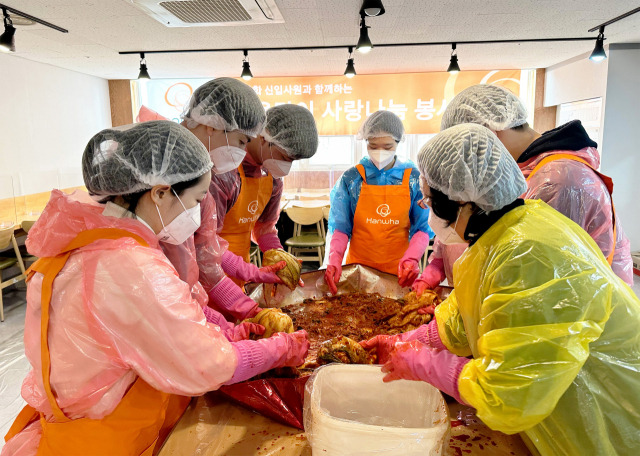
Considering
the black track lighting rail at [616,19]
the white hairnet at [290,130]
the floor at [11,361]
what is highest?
the black track lighting rail at [616,19]

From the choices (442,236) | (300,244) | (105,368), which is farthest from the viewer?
(300,244)

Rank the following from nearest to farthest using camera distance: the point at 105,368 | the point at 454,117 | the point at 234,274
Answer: the point at 105,368, the point at 454,117, the point at 234,274

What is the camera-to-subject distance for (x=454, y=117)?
1.83 metres

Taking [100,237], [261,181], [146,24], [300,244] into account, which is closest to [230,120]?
[261,181]

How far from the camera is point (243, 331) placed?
5.09ft

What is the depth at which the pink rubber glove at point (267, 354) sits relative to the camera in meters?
1.22

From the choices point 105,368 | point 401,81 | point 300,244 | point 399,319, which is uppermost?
point 401,81

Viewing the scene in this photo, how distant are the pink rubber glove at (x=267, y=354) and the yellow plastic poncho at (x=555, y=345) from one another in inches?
21.6

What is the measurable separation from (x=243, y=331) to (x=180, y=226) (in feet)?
1.60

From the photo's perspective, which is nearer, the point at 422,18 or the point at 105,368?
the point at 105,368

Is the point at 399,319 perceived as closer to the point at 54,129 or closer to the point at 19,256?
the point at 19,256

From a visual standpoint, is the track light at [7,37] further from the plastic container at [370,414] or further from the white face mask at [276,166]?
the plastic container at [370,414]

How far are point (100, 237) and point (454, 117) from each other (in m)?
1.43

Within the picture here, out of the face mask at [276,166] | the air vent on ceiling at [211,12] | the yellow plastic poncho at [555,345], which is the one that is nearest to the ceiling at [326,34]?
the air vent on ceiling at [211,12]
